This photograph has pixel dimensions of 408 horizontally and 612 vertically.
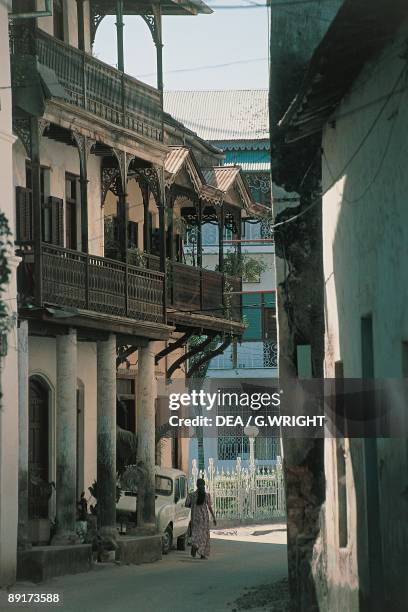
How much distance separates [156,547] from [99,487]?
5.84 ft

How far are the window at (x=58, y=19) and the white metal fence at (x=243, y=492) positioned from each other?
13538 mm

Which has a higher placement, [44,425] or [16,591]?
[44,425]

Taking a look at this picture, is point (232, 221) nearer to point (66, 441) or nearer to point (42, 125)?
point (66, 441)

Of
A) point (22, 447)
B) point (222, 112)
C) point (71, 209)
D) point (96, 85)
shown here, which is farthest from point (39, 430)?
point (222, 112)

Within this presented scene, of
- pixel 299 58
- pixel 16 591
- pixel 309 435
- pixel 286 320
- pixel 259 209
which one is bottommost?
pixel 16 591

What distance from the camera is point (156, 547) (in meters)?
27.4

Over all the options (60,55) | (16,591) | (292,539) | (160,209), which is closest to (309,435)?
(292,539)

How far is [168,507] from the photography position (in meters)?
29.8

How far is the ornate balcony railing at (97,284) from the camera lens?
24133 millimetres

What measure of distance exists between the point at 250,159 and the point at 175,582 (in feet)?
85.3

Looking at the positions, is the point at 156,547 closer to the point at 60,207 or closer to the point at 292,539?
the point at 60,207

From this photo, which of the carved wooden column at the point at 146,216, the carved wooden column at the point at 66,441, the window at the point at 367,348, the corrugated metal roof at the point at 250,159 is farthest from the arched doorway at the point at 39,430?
the corrugated metal roof at the point at 250,159

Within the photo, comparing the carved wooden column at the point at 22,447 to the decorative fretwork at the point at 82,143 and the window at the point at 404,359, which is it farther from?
the window at the point at 404,359

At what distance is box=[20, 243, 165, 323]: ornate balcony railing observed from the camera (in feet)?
79.2
